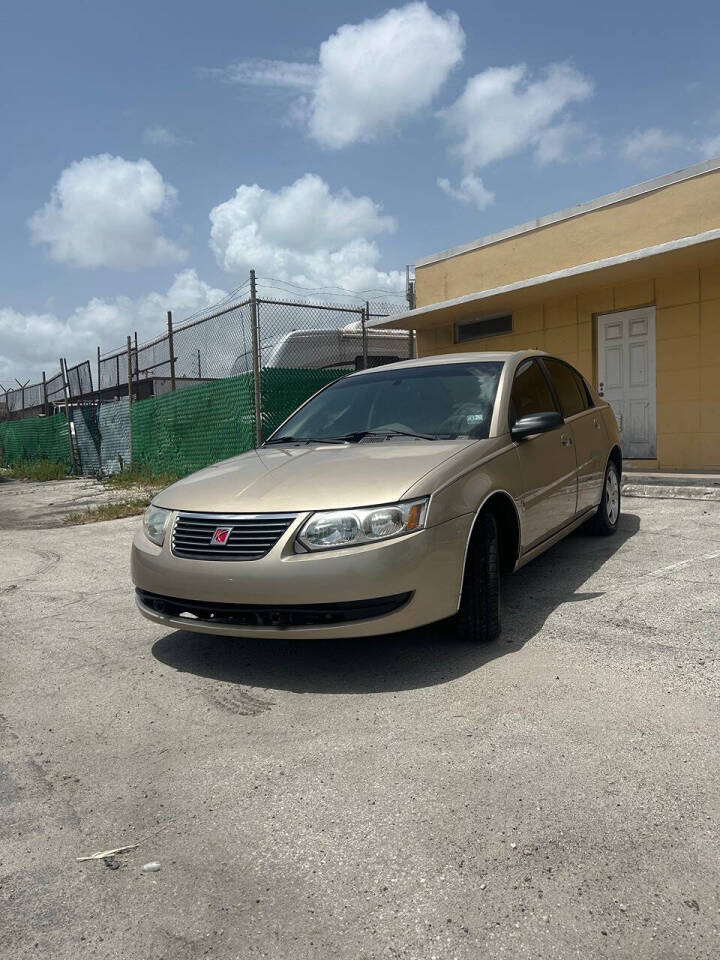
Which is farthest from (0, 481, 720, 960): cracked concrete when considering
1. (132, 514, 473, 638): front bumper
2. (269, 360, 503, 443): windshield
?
(269, 360, 503, 443): windshield

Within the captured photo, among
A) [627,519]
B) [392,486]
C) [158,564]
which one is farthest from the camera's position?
[627,519]

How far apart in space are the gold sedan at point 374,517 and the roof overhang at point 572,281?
513 centimetres

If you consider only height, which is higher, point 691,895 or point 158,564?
point 158,564

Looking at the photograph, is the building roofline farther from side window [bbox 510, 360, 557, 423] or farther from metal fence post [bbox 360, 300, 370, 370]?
side window [bbox 510, 360, 557, 423]

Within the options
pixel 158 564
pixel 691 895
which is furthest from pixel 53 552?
pixel 691 895

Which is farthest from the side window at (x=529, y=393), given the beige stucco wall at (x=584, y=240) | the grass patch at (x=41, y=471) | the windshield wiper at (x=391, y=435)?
the grass patch at (x=41, y=471)

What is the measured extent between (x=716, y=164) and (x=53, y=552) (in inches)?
344

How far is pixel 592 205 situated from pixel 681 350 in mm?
2401

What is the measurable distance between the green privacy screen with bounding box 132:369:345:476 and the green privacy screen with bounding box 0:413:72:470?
5154 millimetres

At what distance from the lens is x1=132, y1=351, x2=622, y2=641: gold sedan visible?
3240mm

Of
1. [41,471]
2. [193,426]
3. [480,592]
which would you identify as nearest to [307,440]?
[480,592]

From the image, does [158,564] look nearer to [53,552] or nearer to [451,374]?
[451,374]

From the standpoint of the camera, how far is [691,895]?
1897 millimetres

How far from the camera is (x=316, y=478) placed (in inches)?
141
